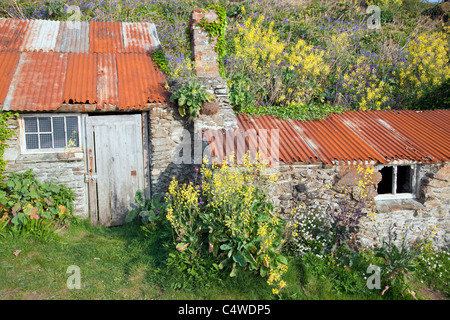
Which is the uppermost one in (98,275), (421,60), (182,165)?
(421,60)

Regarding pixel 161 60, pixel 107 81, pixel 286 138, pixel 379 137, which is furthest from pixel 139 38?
pixel 379 137

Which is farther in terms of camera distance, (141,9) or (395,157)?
(141,9)

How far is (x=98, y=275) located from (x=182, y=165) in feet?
9.97

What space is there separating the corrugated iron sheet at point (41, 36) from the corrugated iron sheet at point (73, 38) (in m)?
0.14

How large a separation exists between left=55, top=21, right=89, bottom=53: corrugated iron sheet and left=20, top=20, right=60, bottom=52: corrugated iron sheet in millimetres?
141

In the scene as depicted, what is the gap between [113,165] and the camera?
23.2ft

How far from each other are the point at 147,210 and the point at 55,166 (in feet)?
7.20

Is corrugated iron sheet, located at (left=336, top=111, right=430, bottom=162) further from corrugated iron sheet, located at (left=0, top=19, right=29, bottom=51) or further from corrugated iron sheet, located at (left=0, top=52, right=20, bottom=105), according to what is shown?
corrugated iron sheet, located at (left=0, top=19, right=29, bottom=51)

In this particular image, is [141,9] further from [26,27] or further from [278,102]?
[278,102]

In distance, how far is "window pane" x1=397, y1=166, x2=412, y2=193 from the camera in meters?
6.88

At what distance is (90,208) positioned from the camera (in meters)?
7.05

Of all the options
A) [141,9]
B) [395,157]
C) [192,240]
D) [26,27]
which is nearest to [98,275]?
[192,240]

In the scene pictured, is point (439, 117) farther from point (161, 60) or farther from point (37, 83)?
point (37, 83)

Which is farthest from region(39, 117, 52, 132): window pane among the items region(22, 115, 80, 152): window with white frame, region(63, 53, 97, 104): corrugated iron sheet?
region(63, 53, 97, 104): corrugated iron sheet
